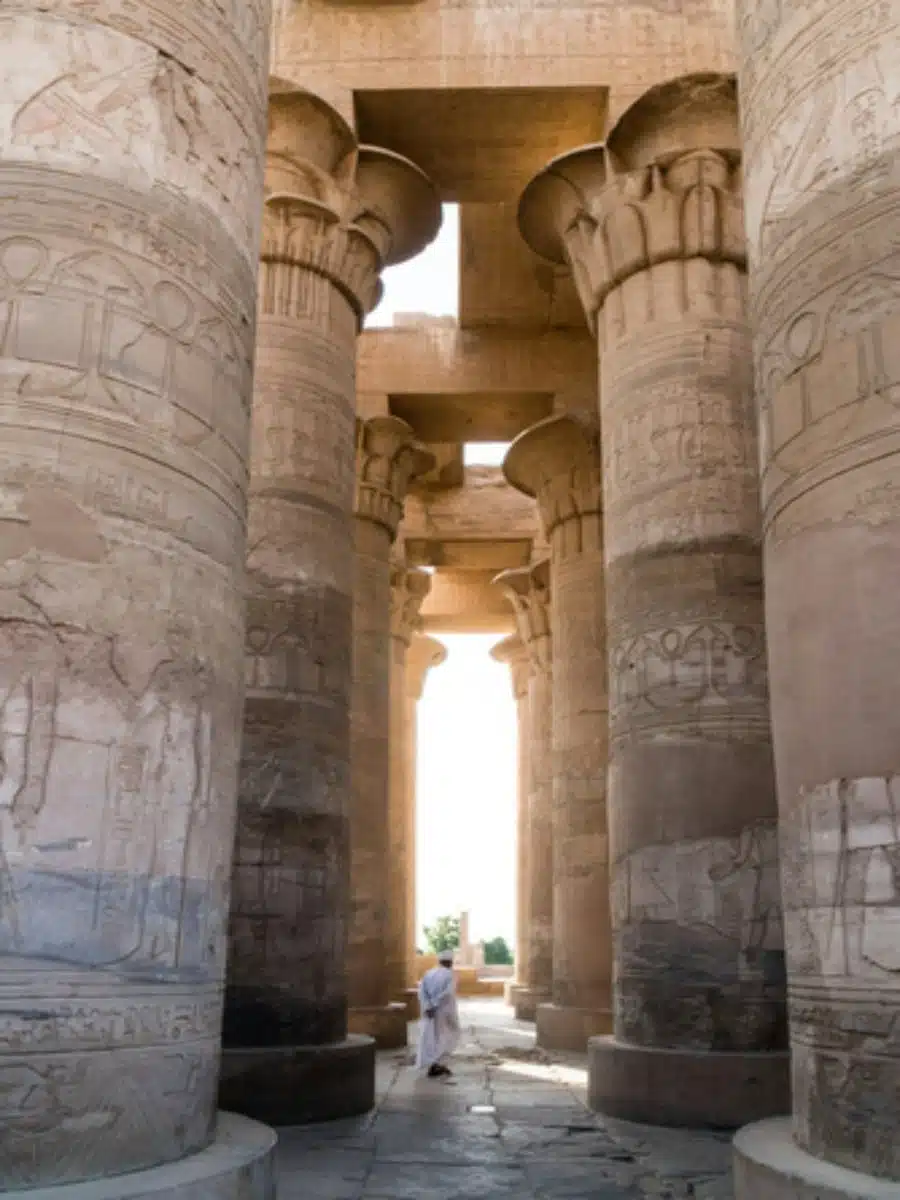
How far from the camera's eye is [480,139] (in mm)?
11492

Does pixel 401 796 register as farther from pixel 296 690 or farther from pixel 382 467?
pixel 296 690

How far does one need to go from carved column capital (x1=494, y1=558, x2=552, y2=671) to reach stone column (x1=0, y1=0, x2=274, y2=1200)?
44.5 feet

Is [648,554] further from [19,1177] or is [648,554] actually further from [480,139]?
[19,1177]

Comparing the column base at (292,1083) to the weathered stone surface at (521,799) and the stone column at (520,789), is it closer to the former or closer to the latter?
the weathered stone surface at (521,799)

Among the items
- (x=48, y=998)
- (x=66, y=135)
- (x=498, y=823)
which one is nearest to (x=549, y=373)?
(x=66, y=135)

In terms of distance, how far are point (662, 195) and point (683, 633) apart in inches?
135

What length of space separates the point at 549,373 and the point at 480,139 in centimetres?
359

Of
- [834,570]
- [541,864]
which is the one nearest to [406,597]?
[541,864]

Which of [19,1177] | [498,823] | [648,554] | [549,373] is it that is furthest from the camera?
[498,823]

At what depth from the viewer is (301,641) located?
893 cm

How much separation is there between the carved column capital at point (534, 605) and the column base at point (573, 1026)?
6481 mm

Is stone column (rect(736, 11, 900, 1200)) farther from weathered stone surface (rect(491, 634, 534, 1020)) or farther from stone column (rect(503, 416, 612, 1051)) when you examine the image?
weathered stone surface (rect(491, 634, 534, 1020))

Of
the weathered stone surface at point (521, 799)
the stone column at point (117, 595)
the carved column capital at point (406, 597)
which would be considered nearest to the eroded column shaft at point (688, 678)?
the stone column at point (117, 595)

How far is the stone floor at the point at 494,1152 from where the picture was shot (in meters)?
6.10
